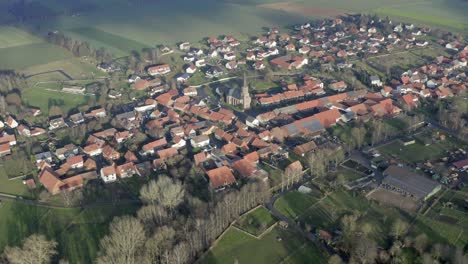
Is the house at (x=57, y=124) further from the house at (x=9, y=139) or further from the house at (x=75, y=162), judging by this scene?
the house at (x=75, y=162)

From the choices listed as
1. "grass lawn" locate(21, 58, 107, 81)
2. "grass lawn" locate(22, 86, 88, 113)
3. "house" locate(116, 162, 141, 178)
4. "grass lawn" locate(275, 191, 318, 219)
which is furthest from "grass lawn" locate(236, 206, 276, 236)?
"grass lawn" locate(21, 58, 107, 81)

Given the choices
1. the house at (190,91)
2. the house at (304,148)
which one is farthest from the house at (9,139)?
the house at (304,148)

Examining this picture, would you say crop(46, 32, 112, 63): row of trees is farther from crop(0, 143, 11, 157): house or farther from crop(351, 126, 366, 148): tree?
crop(351, 126, 366, 148): tree

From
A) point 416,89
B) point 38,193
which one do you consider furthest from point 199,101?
point 416,89

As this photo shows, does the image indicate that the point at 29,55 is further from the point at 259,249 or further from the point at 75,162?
the point at 259,249

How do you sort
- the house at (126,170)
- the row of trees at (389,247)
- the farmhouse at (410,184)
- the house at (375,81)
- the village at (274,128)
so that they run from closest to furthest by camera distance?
the row of trees at (389,247) < the farmhouse at (410,184) < the village at (274,128) < the house at (126,170) < the house at (375,81)
